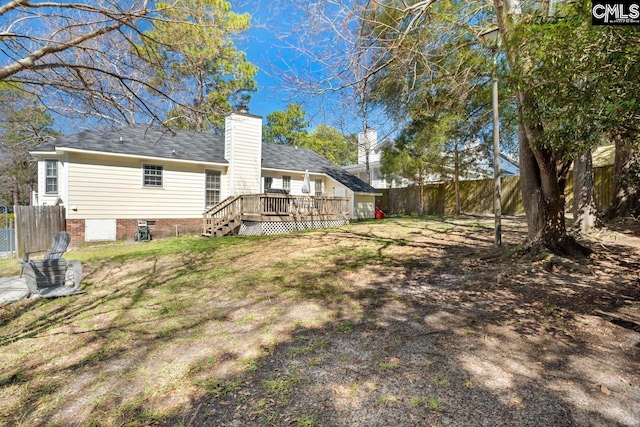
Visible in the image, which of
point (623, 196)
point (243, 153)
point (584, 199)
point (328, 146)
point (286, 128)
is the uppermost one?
point (286, 128)

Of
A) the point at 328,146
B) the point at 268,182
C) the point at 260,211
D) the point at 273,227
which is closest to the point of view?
the point at 260,211

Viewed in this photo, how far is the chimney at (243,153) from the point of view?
1473 cm

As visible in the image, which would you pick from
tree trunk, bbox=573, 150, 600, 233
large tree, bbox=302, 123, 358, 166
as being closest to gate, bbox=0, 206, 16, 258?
tree trunk, bbox=573, 150, 600, 233

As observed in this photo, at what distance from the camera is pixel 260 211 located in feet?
41.4

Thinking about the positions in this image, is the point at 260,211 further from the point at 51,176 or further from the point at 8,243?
the point at 8,243

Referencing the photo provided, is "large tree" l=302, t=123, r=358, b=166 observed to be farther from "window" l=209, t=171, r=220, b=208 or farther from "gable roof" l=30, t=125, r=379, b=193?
"window" l=209, t=171, r=220, b=208

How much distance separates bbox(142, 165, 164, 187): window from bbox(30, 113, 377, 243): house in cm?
4

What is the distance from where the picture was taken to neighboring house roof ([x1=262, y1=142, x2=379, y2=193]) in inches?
677

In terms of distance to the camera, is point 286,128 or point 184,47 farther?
point 286,128

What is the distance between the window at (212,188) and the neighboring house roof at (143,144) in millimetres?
806

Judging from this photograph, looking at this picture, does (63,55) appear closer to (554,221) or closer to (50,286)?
(50,286)

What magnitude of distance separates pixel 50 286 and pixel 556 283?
8.14 meters

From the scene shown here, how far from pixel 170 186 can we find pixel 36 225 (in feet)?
15.0

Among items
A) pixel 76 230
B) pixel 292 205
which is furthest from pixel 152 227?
pixel 292 205
